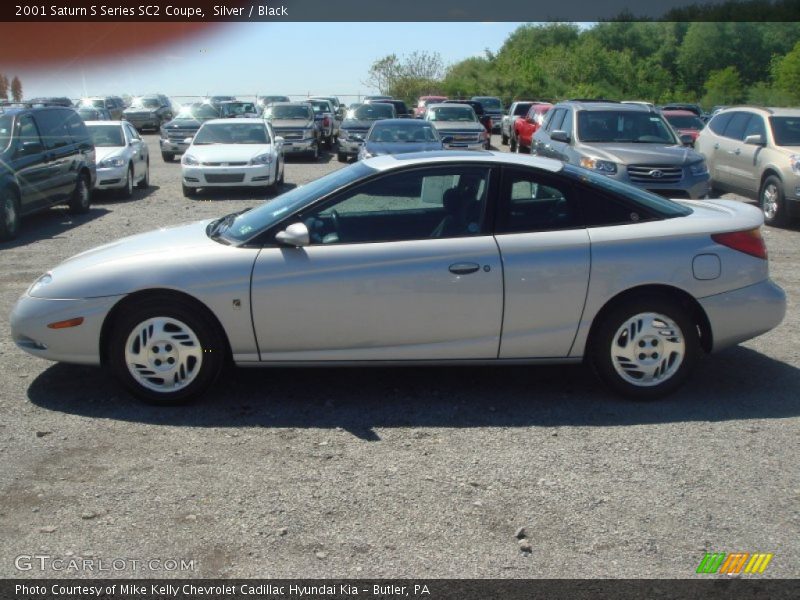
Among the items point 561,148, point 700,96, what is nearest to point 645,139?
point 561,148

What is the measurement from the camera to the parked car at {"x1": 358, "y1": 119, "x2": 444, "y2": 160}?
19.1 m

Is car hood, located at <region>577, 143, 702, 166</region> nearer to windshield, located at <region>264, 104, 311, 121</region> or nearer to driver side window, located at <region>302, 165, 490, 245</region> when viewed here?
driver side window, located at <region>302, 165, 490, 245</region>

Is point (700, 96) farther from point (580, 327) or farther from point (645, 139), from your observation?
point (580, 327)

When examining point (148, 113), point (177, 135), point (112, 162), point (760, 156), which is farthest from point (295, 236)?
point (148, 113)

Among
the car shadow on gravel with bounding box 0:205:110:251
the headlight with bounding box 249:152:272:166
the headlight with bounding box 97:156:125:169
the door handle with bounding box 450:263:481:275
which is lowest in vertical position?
the car shadow on gravel with bounding box 0:205:110:251

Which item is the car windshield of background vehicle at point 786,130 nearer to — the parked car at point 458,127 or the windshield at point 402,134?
the windshield at point 402,134

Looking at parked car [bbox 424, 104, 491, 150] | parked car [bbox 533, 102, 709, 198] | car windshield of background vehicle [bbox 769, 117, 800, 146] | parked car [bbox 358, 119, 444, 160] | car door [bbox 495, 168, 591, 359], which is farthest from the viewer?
parked car [bbox 424, 104, 491, 150]

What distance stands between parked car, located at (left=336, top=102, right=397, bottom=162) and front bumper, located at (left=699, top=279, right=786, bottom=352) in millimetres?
19445

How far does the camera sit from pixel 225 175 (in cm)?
1711

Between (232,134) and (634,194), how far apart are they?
13897mm

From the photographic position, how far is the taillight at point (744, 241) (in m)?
5.76

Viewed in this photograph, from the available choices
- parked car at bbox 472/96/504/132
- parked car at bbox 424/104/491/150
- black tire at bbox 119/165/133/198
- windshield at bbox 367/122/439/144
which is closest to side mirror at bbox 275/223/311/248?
black tire at bbox 119/165/133/198

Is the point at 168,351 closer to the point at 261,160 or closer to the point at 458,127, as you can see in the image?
the point at 261,160

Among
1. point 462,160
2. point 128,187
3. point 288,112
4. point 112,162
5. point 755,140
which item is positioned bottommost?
point 128,187
